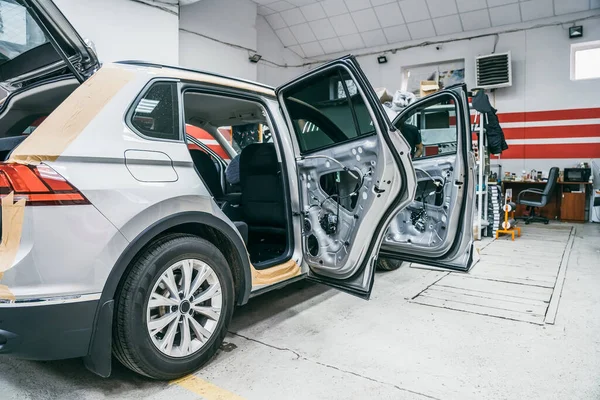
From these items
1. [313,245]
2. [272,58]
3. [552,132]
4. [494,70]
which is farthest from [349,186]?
[272,58]

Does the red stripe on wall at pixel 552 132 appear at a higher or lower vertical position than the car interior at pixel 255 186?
higher

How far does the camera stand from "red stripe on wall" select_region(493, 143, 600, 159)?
26.0ft

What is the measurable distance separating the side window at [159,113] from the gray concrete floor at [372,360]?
1164 mm

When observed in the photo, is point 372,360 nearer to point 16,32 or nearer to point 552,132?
point 16,32

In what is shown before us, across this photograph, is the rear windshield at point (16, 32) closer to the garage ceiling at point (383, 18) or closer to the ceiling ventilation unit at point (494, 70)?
the garage ceiling at point (383, 18)

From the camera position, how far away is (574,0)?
7438 millimetres

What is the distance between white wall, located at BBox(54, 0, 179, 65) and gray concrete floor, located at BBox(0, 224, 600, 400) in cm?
411

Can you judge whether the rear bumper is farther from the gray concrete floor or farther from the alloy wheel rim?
the gray concrete floor

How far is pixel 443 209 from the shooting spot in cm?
312

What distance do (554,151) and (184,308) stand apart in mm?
8760

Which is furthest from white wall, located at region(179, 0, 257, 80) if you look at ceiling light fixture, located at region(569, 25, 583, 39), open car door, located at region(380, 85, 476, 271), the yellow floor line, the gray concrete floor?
the yellow floor line

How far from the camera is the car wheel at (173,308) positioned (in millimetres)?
1674

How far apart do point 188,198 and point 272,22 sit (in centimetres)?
906

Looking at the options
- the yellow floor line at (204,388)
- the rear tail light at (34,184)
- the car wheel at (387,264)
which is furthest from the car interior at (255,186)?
the car wheel at (387,264)
